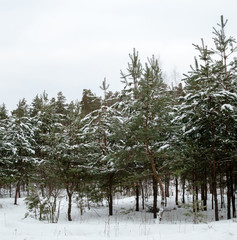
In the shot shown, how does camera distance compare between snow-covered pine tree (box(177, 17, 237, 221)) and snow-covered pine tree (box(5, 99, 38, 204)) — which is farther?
snow-covered pine tree (box(5, 99, 38, 204))

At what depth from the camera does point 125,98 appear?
14297 mm

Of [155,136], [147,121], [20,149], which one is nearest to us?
[155,136]

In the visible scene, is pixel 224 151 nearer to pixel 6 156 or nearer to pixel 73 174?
pixel 73 174

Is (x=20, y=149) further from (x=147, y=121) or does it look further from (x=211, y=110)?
(x=211, y=110)

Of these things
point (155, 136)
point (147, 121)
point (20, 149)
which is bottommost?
point (20, 149)

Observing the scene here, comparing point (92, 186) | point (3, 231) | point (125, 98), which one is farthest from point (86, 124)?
point (3, 231)

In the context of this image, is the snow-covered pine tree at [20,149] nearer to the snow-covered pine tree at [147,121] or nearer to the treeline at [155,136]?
the treeline at [155,136]

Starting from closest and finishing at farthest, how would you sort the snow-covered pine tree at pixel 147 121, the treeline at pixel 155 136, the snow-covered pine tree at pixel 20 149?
the snow-covered pine tree at pixel 147 121
the treeline at pixel 155 136
the snow-covered pine tree at pixel 20 149

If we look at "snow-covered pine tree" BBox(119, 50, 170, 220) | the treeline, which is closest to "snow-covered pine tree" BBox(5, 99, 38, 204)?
the treeline

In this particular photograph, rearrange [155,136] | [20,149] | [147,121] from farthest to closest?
[20,149]
[147,121]
[155,136]

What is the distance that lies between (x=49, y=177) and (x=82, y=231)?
6.95 meters

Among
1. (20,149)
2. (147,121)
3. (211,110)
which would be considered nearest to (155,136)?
(147,121)

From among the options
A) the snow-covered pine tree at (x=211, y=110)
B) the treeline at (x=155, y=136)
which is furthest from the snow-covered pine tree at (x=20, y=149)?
the snow-covered pine tree at (x=211, y=110)

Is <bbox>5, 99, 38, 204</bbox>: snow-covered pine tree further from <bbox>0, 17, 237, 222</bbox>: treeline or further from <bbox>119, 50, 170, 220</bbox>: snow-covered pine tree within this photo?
<bbox>119, 50, 170, 220</bbox>: snow-covered pine tree
